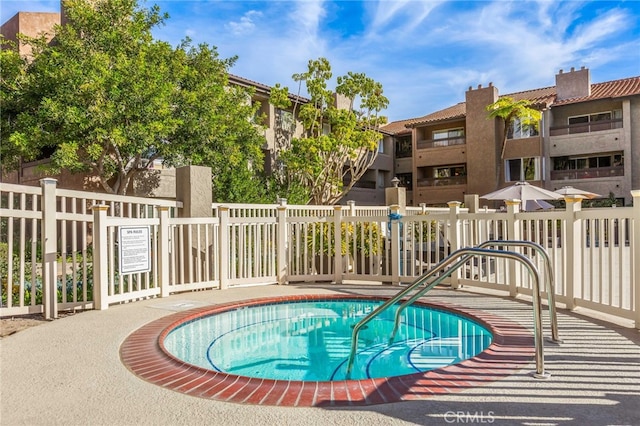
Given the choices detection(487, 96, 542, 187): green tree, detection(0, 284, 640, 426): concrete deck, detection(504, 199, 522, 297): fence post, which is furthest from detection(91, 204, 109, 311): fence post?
detection(487, 96, 542, 187): green tree

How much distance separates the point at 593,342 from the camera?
445cm

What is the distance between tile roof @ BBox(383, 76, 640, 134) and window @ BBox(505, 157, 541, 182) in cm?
336

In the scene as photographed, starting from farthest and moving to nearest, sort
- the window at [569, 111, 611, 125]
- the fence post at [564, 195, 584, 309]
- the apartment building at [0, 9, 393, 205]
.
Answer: the window at [569, 111, 611, 125]
the apartment building at [0, 9, 393, 205]
the fence post at [564, 195, 584, 309]

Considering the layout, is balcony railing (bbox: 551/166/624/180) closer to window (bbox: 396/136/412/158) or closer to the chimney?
the chimney

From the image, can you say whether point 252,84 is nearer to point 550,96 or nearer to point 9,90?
point 9,90

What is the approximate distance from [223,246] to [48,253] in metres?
3.01

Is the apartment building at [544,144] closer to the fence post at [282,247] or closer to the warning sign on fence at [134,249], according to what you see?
the fence post at [282,247]

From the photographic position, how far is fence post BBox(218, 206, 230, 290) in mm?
8227

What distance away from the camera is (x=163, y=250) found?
7277 mm

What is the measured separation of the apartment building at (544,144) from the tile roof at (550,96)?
58 millimetres

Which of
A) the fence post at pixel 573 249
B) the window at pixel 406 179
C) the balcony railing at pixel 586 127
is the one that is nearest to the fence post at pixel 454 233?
the fence post at pixel 573 249

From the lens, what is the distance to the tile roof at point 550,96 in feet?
80.0

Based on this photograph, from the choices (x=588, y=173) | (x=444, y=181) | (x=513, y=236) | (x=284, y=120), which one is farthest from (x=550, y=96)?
(x=513, y=236)

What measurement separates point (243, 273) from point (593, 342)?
623cm
